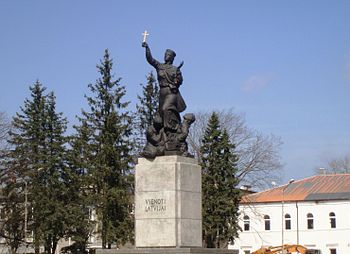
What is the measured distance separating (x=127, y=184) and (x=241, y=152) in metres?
16.2

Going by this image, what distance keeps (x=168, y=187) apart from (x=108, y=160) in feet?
101

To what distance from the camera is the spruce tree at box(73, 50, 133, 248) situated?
49.9m

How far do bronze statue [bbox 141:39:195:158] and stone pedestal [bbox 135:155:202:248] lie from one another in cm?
38

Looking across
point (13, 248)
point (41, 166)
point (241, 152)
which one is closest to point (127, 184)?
point (41, 166)

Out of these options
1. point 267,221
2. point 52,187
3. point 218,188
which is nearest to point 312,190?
point 267,221

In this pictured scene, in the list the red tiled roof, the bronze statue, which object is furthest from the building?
the bronze statue

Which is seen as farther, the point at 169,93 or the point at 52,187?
the point at 52,187

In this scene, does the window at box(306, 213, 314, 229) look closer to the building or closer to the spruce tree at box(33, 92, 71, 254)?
the building

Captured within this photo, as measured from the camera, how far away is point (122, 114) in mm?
52688

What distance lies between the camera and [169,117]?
2166cm

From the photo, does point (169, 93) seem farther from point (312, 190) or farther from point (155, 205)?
point (312, 190)

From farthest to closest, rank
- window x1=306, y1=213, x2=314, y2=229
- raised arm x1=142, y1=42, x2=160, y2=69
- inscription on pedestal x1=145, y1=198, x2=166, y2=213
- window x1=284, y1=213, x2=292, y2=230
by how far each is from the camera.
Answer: window x1=284, y1=213, x2=292, y2=230 < window x1=306, y1=213, x2=314, y2=229 < raised arm x1=142, y1=42, x2=160, y2=69 < inscription on pedestal x1=145, y1=198, x2=166, y2=213

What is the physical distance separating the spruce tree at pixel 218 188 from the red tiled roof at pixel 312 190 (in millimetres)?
15330

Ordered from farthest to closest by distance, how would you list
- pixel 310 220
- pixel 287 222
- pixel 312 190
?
pixel 287 222 < pixel 312 190 < pixel 310 220
